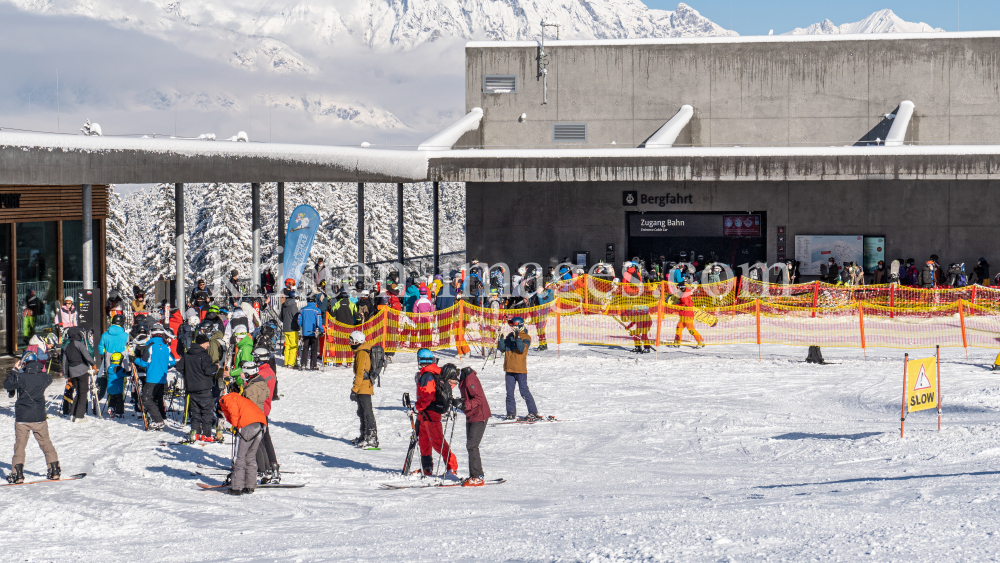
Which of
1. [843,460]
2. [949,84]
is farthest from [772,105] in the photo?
[843,460]

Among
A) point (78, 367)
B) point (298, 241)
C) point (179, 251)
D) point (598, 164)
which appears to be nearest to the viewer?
point (78, 367)

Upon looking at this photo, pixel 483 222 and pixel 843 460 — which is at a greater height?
pixel 483 222

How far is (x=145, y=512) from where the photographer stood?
9.33 metres

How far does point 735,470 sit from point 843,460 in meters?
1.30

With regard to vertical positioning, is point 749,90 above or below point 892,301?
above

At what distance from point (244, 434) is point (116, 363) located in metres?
5.15

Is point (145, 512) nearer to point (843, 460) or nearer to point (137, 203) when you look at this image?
point (843, 460)

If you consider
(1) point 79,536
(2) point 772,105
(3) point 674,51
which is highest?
(3) point 674,51

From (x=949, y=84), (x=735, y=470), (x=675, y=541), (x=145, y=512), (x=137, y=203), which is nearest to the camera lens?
(x=675, y=541)

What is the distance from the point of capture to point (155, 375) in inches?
531

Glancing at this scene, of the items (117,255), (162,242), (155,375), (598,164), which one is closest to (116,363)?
(155,375)

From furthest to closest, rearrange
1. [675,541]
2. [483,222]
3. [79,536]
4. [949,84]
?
[483,222]
[949,84]
[79,536]
[675,541]

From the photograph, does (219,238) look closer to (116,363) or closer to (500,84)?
(500,84)

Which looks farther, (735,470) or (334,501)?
(735,470)
